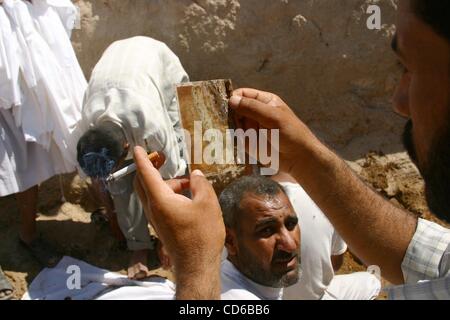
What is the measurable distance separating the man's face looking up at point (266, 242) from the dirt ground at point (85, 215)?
58.4 inches

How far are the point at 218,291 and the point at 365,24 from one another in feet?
10.6

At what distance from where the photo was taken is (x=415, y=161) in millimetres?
1426

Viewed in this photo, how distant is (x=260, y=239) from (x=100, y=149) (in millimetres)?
1250

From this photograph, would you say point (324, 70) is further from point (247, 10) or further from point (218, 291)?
point (218, 291)

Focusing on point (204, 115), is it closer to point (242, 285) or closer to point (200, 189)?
point (200, 189)

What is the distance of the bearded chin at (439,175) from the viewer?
4.09 ft

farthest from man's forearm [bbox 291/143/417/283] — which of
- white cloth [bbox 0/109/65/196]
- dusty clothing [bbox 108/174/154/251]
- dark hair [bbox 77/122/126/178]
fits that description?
white cloth [bbox 0/109/65/196]

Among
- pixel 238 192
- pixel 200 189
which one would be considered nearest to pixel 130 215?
pixel 238 192

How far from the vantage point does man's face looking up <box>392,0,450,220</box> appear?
1229 millimetres

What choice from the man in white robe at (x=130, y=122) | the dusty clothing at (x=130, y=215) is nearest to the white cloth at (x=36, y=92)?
the man in white robe at (x=130, y=122)

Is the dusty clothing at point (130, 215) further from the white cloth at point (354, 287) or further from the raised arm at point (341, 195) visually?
the raised arm at point (341, 195)

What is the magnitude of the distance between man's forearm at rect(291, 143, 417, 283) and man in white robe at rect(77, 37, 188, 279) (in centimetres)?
197

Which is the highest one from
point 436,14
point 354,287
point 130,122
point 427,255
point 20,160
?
point 436,14

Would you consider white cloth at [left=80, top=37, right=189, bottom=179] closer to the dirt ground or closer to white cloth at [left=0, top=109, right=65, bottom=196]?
white cloth at [left=0, top=109, right=65, bottom=196]
